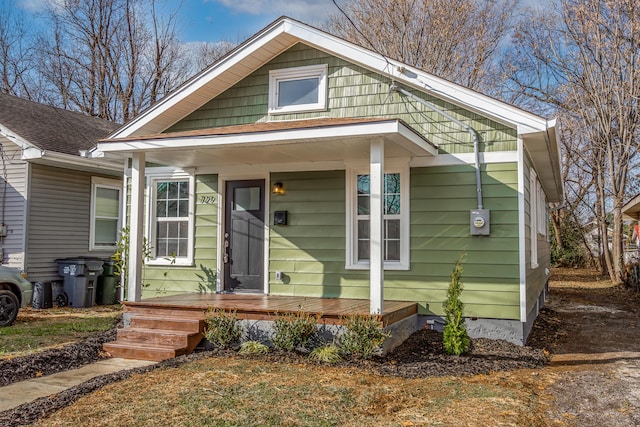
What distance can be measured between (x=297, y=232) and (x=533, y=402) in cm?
429

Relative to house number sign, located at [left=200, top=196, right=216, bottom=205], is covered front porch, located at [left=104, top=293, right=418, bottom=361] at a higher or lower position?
lower

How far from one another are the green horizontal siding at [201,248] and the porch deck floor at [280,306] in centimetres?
63

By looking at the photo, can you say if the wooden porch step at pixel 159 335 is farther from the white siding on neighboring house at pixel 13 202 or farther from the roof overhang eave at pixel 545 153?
the white siding on neighboring house at pixel 13 202

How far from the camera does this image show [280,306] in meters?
6.48

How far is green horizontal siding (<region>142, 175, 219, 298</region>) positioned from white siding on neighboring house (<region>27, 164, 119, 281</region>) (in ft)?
12.9

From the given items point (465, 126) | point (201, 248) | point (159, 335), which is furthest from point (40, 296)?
point (465, 126)

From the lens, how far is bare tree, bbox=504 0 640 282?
15.3 m

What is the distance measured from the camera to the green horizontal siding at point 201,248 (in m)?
8.31

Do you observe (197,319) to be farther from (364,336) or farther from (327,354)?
(364,336)

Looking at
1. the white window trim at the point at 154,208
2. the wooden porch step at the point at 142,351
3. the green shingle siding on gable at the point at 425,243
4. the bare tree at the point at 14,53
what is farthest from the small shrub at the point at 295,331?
the bare tree at the point at 14,53

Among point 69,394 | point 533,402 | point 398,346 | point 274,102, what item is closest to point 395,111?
point 274,102

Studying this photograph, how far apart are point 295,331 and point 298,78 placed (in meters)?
4.06

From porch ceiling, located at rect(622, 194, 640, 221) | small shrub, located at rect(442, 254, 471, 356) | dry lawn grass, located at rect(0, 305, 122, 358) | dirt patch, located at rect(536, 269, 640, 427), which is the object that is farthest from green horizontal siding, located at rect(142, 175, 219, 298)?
porch ceiling, located at rect(622, 194, 640, 221)

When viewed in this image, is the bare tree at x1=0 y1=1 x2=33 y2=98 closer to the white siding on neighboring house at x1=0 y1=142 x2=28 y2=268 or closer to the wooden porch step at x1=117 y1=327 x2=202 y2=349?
the white siding on neighboring house at x1=0 y1=142 x2=28 y2=268
